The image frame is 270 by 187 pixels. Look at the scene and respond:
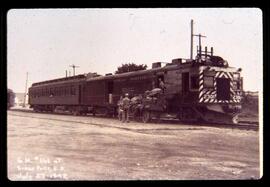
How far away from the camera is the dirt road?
811 centimetres

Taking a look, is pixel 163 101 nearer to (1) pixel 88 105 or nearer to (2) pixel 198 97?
(2) pixel 198 97

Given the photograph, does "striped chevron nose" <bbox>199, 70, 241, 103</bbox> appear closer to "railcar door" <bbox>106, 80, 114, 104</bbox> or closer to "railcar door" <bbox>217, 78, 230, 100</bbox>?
"railcar door" <bbox>217, 78, 230, 100</bbox>

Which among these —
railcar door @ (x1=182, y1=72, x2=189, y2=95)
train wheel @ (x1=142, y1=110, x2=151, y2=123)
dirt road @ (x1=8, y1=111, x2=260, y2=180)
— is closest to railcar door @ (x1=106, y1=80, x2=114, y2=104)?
train wheel @ (x1=142, y1=110, x2=151, y2=123)

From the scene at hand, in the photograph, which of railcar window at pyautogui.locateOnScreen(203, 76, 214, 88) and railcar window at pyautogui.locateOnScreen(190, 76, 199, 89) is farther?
railcar window at pyautogui.locateOnScreen(190, 76, 199, 89)

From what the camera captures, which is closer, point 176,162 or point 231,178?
point 231,178

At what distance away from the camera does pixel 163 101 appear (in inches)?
731

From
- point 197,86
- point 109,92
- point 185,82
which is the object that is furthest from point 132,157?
point 109,92

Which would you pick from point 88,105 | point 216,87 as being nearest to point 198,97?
point 216,87

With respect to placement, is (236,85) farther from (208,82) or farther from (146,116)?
(146,116)

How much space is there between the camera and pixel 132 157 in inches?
372
